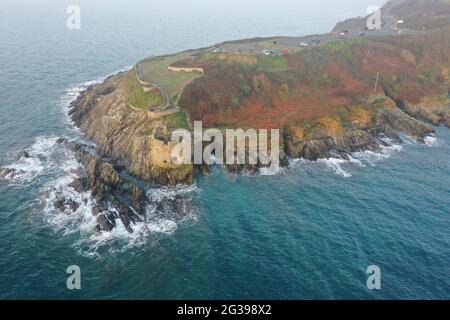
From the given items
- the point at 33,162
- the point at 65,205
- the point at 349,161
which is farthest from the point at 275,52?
the point at 65,205

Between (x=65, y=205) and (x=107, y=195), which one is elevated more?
(x=107, y=195)

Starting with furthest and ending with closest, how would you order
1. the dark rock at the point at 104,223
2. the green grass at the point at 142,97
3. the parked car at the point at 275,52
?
1. the parked car at the point at 275,52
2. the green grass at the point at 142,97
3. the dark rock at the point at 104,223

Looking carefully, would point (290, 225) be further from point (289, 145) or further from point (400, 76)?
point (400, 76)

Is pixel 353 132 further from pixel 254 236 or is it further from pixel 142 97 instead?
pixel 142 97

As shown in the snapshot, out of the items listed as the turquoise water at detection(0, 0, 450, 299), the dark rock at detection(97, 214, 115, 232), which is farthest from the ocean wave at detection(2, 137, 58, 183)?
the dark rock at detection(97, 214, 115, 232)

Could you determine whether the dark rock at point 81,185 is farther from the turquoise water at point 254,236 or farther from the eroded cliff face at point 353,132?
the eroded cliff face at point 353,132

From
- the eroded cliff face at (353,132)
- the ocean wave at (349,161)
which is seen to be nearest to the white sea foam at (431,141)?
the eroded cliff face at (353,132)
